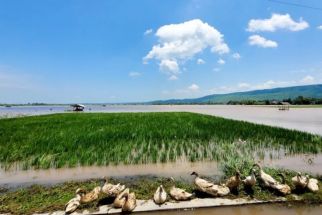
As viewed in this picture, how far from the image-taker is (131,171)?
9422 millimetres

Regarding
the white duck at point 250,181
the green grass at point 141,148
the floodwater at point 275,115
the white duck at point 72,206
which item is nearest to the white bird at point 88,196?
the white duck at point 72,206

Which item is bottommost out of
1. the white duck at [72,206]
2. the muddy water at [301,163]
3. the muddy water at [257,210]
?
the muddy water at [301,163]

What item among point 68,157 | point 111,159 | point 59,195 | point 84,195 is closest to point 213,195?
point 84,195

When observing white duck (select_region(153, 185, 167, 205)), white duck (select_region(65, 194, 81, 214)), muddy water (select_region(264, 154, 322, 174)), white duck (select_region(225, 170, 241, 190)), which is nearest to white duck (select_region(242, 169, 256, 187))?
white duck (select_region(225, 170, 241, 190))

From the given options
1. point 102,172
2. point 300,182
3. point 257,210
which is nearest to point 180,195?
point 257,210

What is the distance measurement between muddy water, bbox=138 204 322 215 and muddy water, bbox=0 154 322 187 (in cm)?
232

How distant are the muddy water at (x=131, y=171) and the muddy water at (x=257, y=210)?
7.61ft

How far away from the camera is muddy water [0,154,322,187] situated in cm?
872

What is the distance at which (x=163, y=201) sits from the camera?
621 centimetres

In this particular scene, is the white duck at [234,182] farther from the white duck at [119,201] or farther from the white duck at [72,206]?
the white duck at [72,206]

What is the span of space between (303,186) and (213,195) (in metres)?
2.13

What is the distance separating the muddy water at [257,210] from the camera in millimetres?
5773

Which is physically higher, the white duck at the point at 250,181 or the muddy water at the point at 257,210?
the white duck at the point at 250,181

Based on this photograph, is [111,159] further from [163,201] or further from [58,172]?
[163,201]
